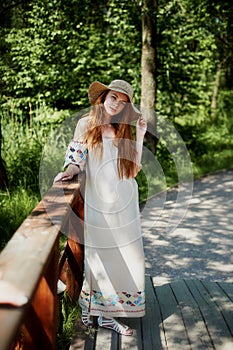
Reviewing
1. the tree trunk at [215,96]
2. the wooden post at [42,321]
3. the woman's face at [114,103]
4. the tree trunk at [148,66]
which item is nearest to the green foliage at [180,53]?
the tree trunk at [148,66]

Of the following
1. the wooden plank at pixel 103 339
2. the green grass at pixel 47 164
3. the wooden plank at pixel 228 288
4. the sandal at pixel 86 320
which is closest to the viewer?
the wooden plank at pixel 103 339

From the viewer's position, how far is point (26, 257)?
137 cm

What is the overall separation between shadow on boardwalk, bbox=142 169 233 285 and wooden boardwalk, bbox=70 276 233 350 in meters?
0.41

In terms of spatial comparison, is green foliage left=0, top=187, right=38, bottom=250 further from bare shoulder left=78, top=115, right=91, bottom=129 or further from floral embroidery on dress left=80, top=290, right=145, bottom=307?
bare shoulder left=78, top=115, right=91, bottom=129

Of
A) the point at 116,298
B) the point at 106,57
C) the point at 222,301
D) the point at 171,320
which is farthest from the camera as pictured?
the point at 106,57

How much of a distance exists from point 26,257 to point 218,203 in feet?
22.3

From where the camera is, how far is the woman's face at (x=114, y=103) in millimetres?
2836

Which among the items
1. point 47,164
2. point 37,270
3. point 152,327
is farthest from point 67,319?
point 47,164

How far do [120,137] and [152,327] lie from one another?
1.22m

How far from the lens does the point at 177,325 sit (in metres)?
3.03

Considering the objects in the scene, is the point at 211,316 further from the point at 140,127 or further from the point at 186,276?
the point at 186,276

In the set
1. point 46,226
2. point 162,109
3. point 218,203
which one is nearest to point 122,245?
point 46,226

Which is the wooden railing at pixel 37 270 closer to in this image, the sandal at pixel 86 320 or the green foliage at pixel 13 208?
the sandal at pixel 86 320

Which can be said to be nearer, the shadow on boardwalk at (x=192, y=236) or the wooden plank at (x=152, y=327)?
the wooden plank at (x=152, y=327)
